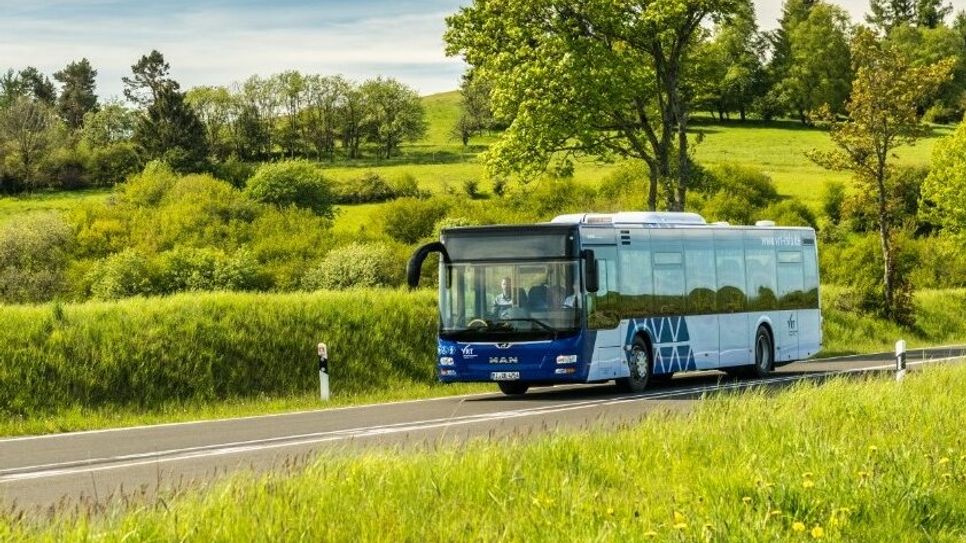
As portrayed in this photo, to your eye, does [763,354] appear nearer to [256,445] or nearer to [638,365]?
[638,365]

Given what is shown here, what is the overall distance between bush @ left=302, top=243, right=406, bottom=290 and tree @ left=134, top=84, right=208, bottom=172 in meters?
54.5

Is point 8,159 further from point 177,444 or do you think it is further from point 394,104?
point 177,444

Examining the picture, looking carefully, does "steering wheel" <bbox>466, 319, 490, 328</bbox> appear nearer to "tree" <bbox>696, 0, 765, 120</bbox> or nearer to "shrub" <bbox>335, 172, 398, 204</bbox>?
"shrub" <bbox>335, 172, 398, 204</bbox>

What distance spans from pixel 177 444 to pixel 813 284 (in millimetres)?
18174

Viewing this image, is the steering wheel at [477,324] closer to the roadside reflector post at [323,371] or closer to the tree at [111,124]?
the roadside reflector post at [323,371]

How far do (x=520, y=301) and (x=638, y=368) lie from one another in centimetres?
268

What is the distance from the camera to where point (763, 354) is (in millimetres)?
27688

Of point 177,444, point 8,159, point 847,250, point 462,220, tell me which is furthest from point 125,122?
point 177,444

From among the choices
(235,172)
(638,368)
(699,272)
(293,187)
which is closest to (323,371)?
(638,368)

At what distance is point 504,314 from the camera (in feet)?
71.9

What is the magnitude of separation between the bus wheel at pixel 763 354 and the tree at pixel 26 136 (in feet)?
364

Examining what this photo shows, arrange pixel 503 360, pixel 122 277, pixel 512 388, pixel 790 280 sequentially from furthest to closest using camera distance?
pixel 122 277 → pixel 790 280 → pixel 512 388 → pixel 503 360

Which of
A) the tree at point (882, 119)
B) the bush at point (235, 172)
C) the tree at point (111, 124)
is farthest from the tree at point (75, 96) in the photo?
the tree at point (882, 119)

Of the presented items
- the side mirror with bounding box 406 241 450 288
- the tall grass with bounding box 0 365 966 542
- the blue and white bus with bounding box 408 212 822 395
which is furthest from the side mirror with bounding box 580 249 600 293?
the tall grass with bounding box 0 365 966 542
